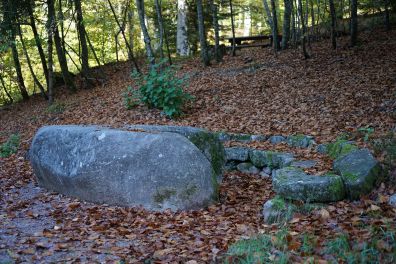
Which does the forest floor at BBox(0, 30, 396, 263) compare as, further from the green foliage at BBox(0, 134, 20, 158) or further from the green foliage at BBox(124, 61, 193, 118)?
the green foliage at BBox(0, 134, 20, 158)

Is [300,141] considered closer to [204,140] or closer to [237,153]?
[237,153]

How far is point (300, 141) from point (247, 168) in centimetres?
126

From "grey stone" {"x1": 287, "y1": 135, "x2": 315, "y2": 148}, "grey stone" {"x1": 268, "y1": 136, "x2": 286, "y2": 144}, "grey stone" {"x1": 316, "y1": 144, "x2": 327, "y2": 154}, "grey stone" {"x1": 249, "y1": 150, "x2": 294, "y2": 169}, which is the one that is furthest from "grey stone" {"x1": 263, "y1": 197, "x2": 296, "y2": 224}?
"grey stone" {"x1": 268, "y1": 136, "x2": 286, "y2": 144}

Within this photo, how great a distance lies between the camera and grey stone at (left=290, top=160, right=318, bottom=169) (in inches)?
240

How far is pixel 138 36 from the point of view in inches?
939

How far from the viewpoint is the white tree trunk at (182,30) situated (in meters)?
18.6

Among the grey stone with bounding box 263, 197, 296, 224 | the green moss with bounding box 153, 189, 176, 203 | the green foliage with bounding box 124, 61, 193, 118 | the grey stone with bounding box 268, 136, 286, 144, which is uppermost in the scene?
the green foliage with bounding box 124, 61, 193, 118

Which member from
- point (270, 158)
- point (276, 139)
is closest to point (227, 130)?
point (276, 139)

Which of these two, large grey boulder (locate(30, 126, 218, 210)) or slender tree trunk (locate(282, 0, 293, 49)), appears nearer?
large grey boulder (locate(30, 126, 218, 210))

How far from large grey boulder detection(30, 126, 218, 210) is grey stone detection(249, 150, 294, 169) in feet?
5.28

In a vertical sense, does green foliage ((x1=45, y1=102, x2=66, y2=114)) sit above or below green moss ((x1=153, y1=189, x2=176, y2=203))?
above

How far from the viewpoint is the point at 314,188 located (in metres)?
5.04

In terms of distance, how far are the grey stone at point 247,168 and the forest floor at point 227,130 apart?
0.67 ft

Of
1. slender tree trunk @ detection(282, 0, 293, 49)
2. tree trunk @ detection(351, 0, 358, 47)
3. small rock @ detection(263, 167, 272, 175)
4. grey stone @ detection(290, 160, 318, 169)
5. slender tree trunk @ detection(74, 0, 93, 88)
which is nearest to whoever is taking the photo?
grey stone @ detection(290, 160, 318, 169)
